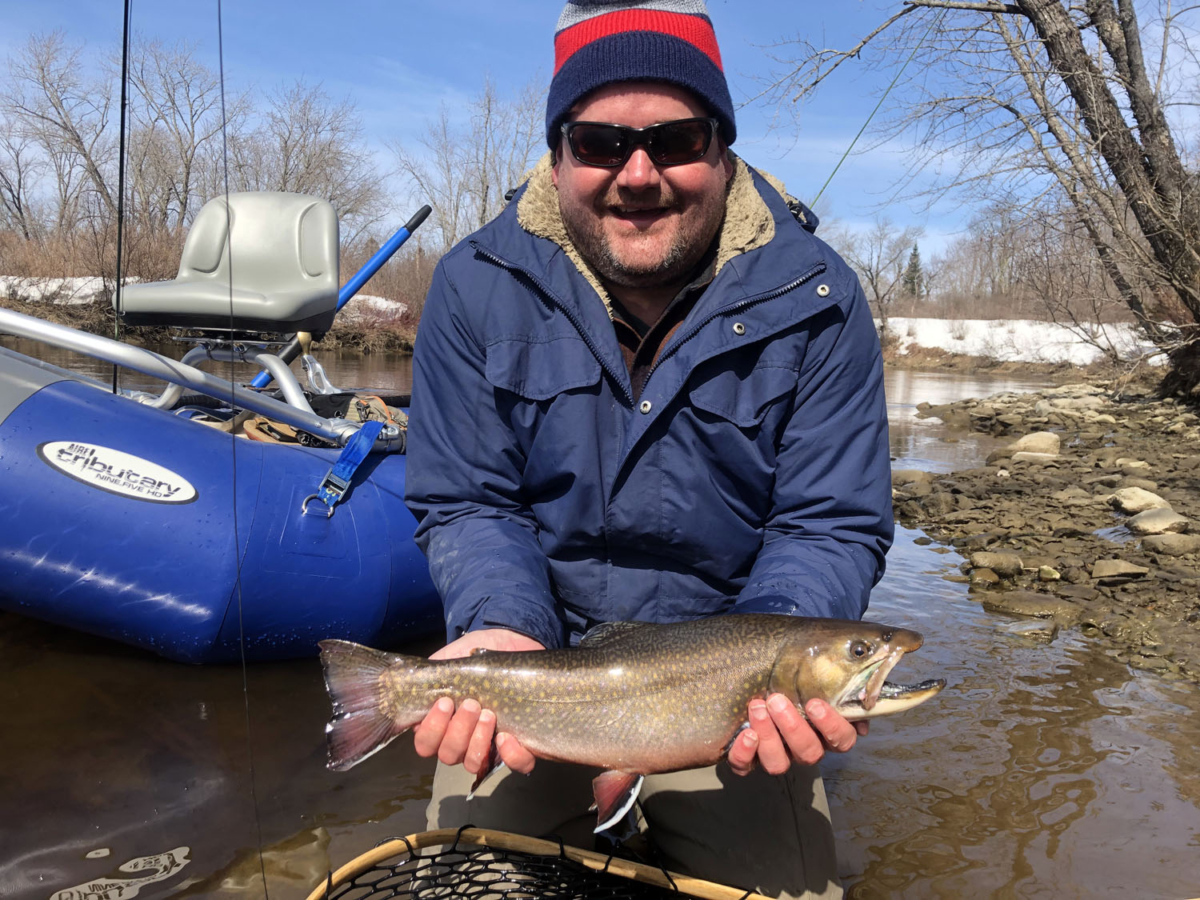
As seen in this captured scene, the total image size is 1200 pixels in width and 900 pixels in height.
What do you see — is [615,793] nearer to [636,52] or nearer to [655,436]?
A: [655,436]

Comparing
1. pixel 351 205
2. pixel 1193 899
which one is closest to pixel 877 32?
pixel 1193 899

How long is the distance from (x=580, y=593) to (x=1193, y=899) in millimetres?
2029

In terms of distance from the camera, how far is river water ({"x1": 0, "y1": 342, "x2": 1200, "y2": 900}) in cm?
290

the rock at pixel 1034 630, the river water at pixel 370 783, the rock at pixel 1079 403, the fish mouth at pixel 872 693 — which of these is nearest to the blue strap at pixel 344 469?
the river water at pixel 370 783

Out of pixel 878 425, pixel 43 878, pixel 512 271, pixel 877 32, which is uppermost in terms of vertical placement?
pixel 877 32

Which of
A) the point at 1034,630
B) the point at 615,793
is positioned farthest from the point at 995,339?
the point at 615,793

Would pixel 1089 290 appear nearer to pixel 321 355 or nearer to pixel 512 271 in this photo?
pixel 512 271

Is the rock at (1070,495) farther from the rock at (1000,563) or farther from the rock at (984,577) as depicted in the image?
the rock at (984,577)

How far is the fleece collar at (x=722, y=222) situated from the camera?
2.68m

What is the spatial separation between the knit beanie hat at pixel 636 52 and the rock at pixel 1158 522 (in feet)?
19.1

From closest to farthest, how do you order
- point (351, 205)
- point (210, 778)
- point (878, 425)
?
point (878, 425) → point (210, 778) → point (351, 205)

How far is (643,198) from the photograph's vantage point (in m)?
2.60

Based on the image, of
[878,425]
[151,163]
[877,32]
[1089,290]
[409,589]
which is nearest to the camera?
[878,425]

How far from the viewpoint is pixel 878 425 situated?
268cm
